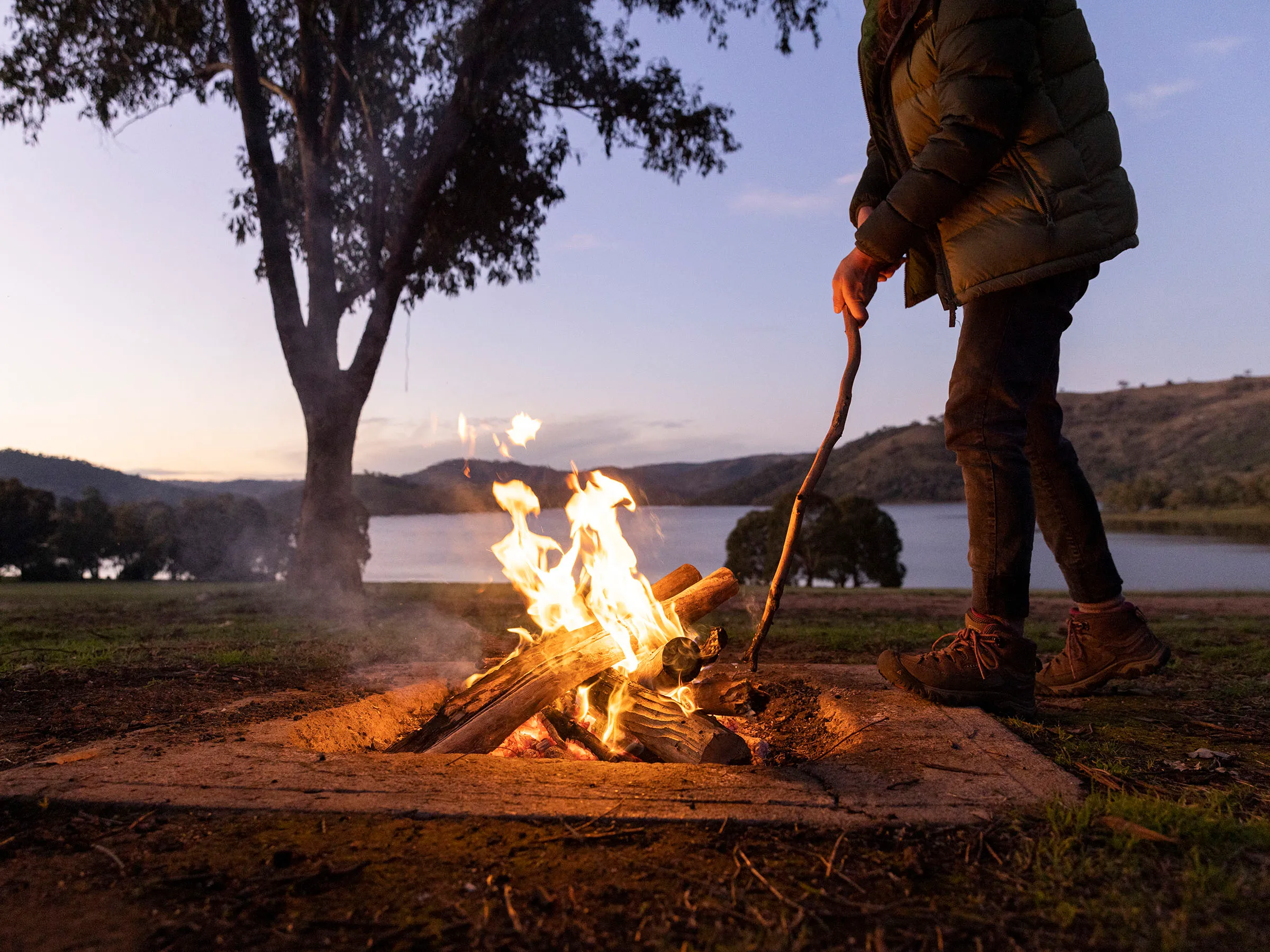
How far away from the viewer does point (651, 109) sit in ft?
34.2

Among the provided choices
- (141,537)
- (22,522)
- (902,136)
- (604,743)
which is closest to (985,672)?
(604,743)

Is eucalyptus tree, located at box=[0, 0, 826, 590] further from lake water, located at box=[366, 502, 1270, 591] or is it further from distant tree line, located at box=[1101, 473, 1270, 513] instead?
distant tree line, located at box=[1101, 473, 1270, 513]

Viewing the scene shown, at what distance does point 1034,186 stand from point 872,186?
0.83 m

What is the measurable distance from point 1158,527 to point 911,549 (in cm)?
1682

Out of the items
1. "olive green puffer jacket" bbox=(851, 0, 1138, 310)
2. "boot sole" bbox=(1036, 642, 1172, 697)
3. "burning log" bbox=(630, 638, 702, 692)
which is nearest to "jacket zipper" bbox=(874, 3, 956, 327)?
"olive green puffer jacket" bbox=(851, 0, 1138, 310)

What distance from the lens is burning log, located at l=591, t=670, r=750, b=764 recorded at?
89.4 inches

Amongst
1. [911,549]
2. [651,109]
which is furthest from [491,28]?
[911,549]

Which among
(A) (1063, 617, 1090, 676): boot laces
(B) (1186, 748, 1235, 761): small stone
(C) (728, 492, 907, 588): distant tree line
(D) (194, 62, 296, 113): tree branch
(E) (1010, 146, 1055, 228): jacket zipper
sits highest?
(D) (194, 62, 296, 113): tree branch

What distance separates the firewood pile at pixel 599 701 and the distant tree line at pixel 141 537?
1550 cm

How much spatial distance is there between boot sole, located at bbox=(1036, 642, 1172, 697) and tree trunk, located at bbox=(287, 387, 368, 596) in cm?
789

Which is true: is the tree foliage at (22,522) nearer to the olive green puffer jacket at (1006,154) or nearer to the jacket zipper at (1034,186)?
the olive green puffer jacket at (1006,154)

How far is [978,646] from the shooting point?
2729mm

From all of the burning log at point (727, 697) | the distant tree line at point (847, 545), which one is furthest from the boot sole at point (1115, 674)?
the distant tree line at point (847, 545)

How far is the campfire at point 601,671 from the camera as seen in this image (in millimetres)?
2613
